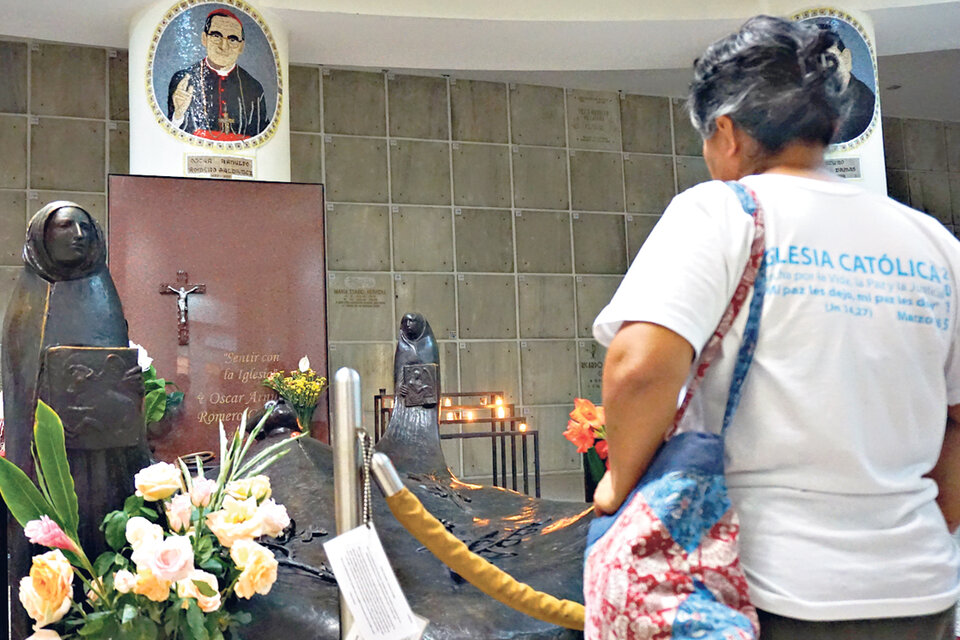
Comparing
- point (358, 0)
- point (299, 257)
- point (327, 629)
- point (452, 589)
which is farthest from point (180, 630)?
point (358, 0)

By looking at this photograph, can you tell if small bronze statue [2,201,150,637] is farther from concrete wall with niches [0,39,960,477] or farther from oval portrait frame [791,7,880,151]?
concrete wall with niches [0,39,960,477]

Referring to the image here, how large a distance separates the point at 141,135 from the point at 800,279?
540cm

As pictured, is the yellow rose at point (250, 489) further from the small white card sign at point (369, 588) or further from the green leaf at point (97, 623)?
the small white card sign at point (369, 588)

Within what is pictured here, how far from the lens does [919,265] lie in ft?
3.87

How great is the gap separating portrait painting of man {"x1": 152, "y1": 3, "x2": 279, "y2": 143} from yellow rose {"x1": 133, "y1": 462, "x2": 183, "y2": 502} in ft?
14.4

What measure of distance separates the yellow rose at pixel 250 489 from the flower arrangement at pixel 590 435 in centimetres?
224

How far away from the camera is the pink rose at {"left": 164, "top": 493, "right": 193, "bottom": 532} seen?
5.73 ft

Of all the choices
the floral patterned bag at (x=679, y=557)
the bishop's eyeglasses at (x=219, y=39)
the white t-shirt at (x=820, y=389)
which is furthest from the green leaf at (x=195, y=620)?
the bishop's eyeglasses at (x=219, y=39)

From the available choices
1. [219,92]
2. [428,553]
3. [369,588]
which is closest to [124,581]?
[369,588]

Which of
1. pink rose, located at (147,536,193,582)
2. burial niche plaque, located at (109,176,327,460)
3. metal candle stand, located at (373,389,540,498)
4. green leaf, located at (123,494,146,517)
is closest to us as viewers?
pink rose, located at (147,536,193,582)

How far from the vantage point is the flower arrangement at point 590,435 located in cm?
396

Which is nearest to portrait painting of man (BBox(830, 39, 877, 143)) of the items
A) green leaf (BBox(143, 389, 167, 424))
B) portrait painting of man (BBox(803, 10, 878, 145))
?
portrait painting of man (BBox(803, 10, 878, 145))

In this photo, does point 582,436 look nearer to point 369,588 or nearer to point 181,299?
point 369,588

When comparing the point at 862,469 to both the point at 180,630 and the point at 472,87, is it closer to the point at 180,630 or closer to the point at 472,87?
the point at 180,630
